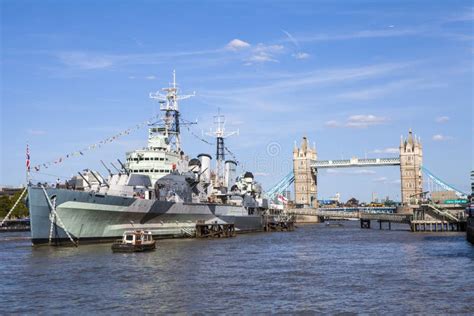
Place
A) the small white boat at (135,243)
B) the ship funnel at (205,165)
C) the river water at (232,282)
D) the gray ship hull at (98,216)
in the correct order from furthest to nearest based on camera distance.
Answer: the ship funnel at (205,165), the gray ship hull at (98,216), the small white boat at (135,243), the river water at (232,282)

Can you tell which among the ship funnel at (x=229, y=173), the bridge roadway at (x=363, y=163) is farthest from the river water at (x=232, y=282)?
the bridge roadway at (x=363, y=163)

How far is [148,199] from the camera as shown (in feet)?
182

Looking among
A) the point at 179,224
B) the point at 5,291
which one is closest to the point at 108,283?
the point at 5,291

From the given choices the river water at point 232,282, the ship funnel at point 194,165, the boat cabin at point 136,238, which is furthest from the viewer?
the ship funnel at point 194,165

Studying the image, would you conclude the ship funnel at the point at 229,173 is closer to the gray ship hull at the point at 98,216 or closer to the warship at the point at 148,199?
the warship at the point at 148,199

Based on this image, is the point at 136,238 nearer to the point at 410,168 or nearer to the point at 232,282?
the point at 232,282

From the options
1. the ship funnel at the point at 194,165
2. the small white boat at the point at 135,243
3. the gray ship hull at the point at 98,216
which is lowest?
the small white boat at the point at 135,243

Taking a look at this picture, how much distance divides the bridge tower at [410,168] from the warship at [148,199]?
364 feet

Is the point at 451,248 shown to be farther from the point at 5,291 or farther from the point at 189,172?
the point at 5,291

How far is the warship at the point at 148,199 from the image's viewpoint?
47625mm

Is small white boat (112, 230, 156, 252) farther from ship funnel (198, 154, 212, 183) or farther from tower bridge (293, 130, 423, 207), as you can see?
tower bridge (293, 130, 423, 207)

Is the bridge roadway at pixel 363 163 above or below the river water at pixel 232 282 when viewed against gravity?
above

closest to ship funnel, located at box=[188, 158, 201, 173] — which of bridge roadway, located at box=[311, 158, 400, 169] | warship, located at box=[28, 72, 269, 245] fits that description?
warship, located at box=[28, 72, 269, 245]

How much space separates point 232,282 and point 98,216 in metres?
22.0
